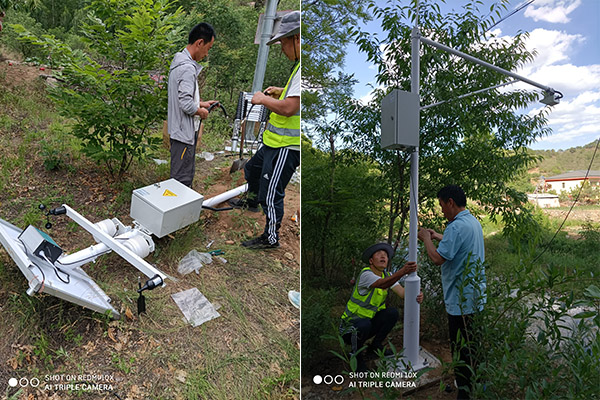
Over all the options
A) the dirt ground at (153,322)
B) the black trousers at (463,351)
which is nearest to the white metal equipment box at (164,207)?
the dirt ground at (153,322)

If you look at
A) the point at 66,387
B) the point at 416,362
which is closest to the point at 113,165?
the point at 66,387

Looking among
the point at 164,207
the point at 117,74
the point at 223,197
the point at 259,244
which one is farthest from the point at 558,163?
the point at 117,74

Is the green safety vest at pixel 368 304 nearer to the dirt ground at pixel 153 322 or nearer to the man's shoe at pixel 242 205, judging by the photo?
the dirt ground at pixel 153 322

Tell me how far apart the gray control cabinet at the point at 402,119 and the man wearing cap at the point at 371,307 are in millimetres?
723

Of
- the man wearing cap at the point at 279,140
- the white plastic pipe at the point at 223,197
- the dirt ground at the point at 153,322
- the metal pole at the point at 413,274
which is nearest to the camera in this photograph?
the dirt ground at the point at 153,322

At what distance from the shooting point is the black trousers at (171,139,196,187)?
11.1ft

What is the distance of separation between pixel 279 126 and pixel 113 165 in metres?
2.07

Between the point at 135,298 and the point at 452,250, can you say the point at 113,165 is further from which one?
the point at 452,250

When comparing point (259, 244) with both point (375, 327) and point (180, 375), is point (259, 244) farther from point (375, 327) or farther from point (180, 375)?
point (180, 375)

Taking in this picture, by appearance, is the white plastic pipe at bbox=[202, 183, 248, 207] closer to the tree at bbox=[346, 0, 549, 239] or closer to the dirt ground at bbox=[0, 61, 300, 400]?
the dirt ground at bbox=[0, 61, 300, 400]

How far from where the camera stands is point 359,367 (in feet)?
8.60

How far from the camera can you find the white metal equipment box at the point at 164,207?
9.41 feet

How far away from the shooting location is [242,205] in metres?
3.84

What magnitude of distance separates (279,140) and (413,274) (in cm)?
136
